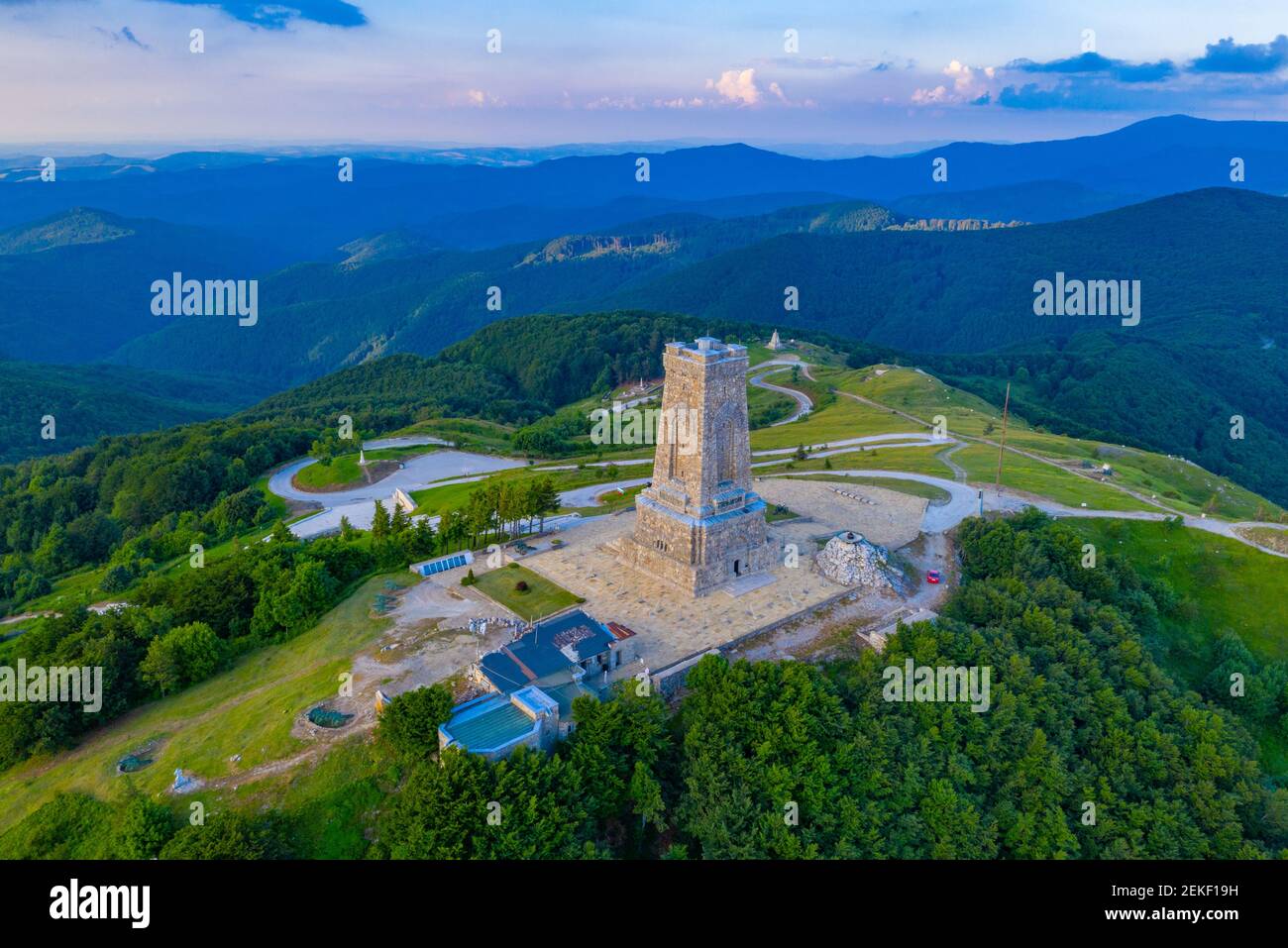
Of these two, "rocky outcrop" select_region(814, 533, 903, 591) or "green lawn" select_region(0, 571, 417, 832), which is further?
"rocky outcrop" select_region(814, 533, 903, 591)

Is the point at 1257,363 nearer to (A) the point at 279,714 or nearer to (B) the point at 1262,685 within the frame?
(B) the point at 1262,685

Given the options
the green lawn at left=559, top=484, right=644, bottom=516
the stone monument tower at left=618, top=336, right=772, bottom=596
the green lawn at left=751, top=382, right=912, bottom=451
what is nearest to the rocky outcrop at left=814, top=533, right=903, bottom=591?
the stone monument tower at left=618, top=336, right=772, bottom=596

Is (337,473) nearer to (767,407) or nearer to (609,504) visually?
(609,504)

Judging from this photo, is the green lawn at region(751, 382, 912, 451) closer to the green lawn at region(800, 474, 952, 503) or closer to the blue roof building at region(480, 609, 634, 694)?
the green lawn at region(800, 474, 952, 503)

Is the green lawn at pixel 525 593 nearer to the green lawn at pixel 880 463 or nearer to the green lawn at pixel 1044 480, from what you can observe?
the green lawn at pixel 880 463

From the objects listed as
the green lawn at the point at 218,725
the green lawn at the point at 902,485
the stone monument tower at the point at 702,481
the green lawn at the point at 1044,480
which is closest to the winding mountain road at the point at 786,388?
the green lawn at the point at 1044,480

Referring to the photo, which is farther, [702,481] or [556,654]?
[702,481]

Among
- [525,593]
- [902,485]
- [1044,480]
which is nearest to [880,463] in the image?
[902,485]

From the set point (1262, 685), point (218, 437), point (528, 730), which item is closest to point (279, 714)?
point (528, 730)
